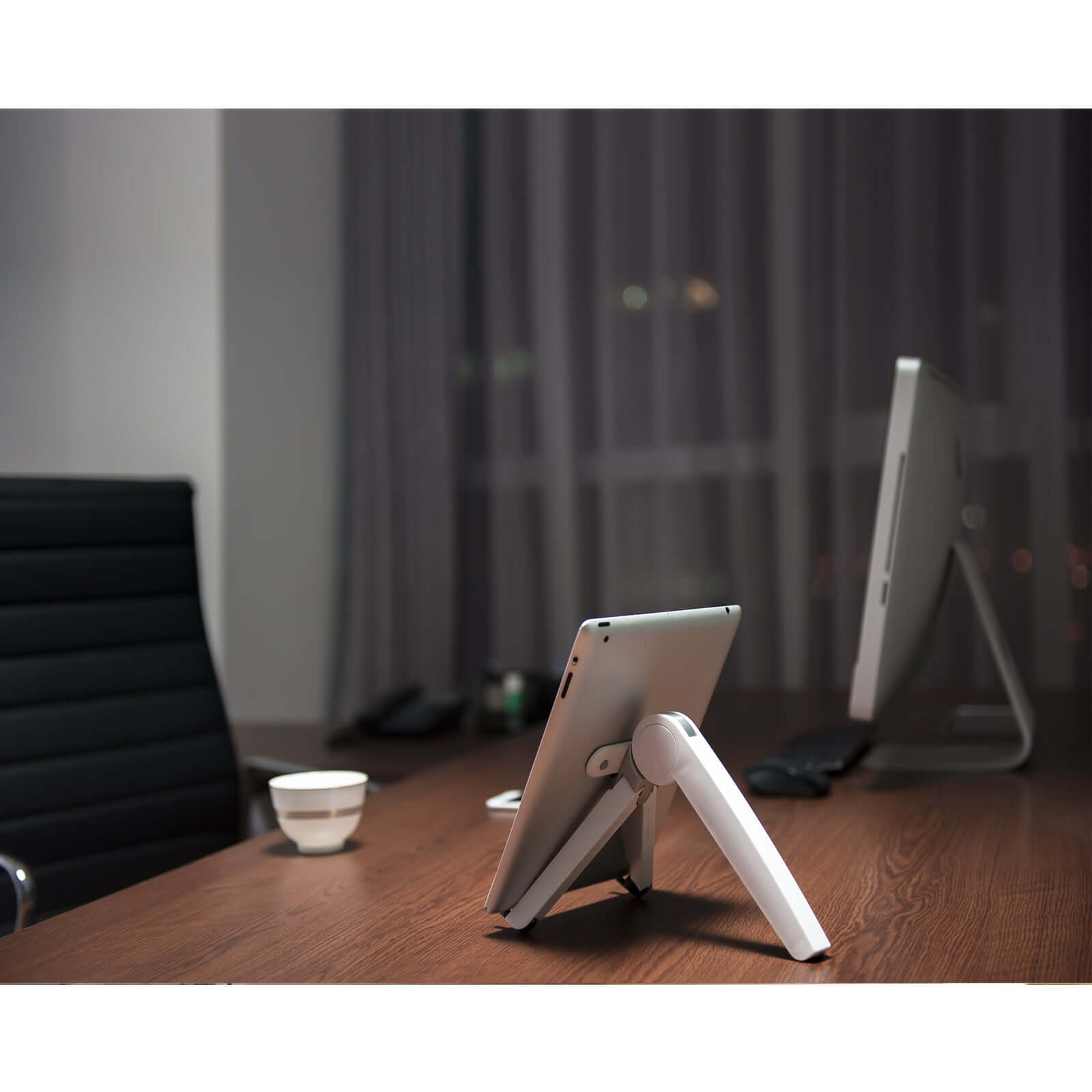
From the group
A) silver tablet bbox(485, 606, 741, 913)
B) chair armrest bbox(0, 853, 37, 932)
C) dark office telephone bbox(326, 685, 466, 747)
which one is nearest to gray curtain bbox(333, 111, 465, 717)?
dark office telephone bbox(326, 685, 466, 747)

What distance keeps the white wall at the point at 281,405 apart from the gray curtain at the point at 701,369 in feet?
0.33

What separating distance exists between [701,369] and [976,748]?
161 cm

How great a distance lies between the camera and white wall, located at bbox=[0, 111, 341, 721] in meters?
1.98

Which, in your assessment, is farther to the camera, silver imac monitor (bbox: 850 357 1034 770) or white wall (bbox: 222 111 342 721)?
white wall (bbox: 222 111 342 721)

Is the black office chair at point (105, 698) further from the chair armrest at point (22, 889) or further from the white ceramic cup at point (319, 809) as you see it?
the white ceramic cup at point (319, 809)

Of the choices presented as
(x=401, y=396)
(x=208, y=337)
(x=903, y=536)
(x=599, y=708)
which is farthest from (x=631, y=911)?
(x=401, y=396)

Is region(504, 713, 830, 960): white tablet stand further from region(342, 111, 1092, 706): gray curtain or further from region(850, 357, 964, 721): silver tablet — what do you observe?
region(342, 111, 1092, 706): gray curtain

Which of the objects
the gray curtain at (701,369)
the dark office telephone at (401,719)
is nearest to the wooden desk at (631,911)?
the dark office telephone at (401,719)

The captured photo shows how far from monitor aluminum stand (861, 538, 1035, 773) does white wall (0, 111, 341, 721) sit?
1218mm

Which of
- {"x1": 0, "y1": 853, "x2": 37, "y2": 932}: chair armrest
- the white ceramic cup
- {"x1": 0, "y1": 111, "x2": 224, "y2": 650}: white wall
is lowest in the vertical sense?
{"x1": 0, "y1": 853, "x2": 37, "y2": 932}: chair armrest

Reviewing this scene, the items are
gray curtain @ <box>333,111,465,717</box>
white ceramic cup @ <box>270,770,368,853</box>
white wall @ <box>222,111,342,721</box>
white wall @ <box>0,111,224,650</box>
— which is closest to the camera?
white ceramic cup @ <box>270,770,368,853</box>
